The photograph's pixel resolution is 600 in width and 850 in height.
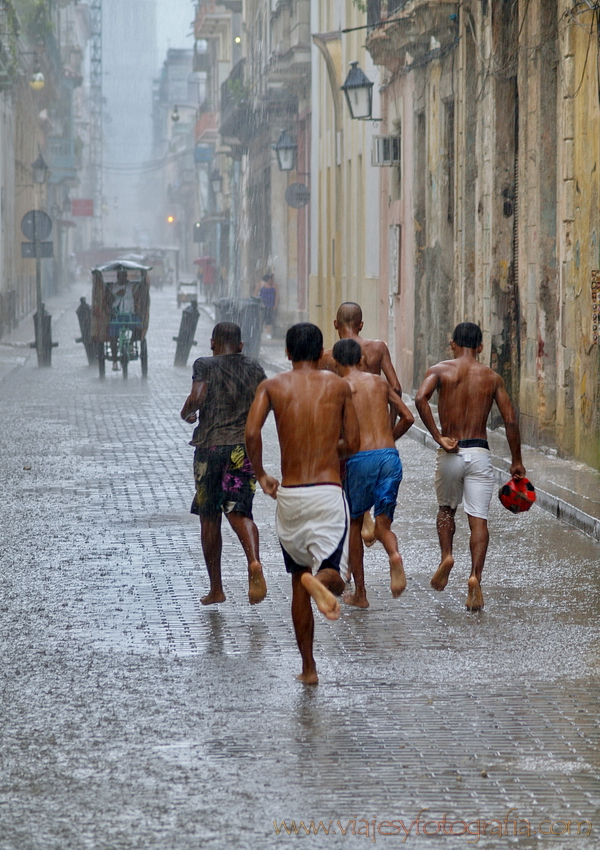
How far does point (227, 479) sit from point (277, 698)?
1.90 meters

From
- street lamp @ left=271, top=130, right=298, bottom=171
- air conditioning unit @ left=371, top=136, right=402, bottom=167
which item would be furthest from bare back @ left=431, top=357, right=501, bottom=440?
street lamp @ left=271, top=130, right=298, bottom=171

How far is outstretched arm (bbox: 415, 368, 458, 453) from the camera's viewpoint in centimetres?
757

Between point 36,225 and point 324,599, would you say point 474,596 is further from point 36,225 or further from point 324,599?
point 36,225

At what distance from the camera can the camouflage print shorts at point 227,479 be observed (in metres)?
7.48

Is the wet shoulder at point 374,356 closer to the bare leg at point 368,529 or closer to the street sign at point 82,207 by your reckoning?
the bare leg at point 368,529

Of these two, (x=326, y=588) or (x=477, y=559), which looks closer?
(x=326, y=588)

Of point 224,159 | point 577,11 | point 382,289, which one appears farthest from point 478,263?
point 224,159

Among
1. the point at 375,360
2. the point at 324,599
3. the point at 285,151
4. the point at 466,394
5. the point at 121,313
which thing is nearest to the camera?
the point at 324,599

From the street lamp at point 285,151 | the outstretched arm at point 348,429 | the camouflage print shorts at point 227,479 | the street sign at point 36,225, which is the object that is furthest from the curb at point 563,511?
the street lamp at point 285,151

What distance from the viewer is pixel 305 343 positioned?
6.04 meters

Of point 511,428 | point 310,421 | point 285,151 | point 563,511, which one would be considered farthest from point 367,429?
point 285,151

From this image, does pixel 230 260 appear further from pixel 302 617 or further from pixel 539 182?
pixel 302 617

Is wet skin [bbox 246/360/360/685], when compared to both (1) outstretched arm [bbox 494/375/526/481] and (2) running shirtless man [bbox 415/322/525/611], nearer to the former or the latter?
(2) running shirtless man [bbox 415/322/525/611]

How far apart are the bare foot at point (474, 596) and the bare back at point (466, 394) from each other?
31.4 inches
